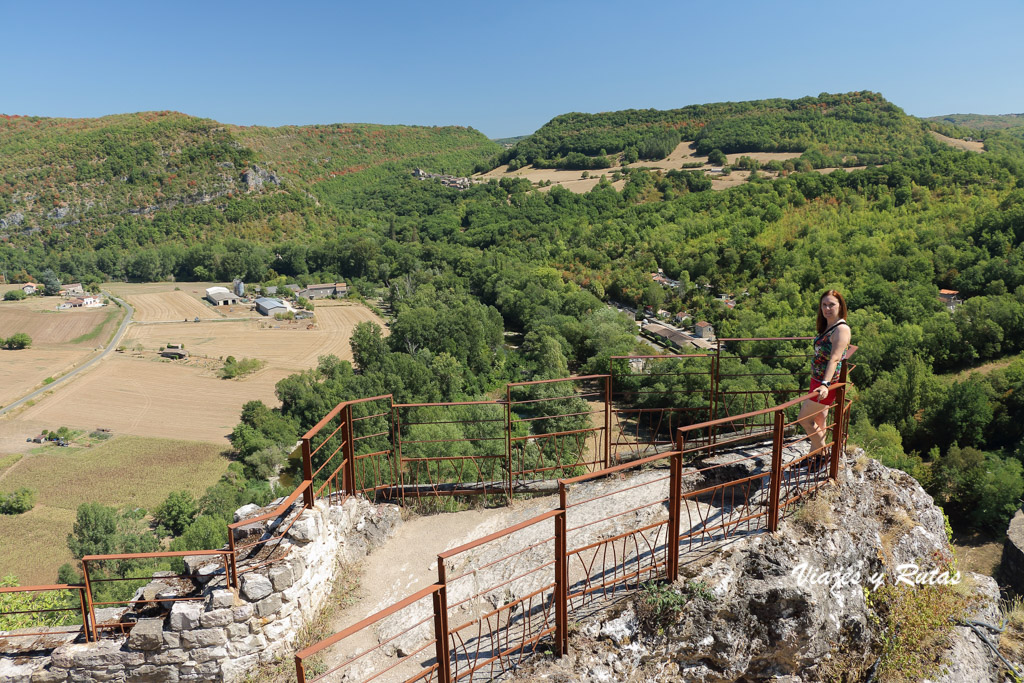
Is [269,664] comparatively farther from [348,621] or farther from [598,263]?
[598,263]

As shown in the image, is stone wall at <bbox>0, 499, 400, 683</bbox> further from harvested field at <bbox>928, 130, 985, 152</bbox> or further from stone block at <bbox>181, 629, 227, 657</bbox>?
harvested field at <bbox>928, 130, 985, 152</bbox>

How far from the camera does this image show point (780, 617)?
17.6 ft

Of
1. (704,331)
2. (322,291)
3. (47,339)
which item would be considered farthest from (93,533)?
(322,291)

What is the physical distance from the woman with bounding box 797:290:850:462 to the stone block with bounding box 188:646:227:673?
6120 millimetres

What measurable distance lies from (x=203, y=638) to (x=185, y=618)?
0.24 meters

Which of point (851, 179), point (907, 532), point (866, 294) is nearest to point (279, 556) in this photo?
point (907, 532)

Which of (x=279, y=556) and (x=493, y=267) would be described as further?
(x=493, y=267)

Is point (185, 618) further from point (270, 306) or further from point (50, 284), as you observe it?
point (50, 284)

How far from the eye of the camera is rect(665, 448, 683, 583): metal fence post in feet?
16.7

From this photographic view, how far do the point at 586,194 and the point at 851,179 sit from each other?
1509 inches

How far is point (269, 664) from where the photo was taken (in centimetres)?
556

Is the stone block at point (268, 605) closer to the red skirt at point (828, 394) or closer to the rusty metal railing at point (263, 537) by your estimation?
the rusty metal railing at point (263, 537)
